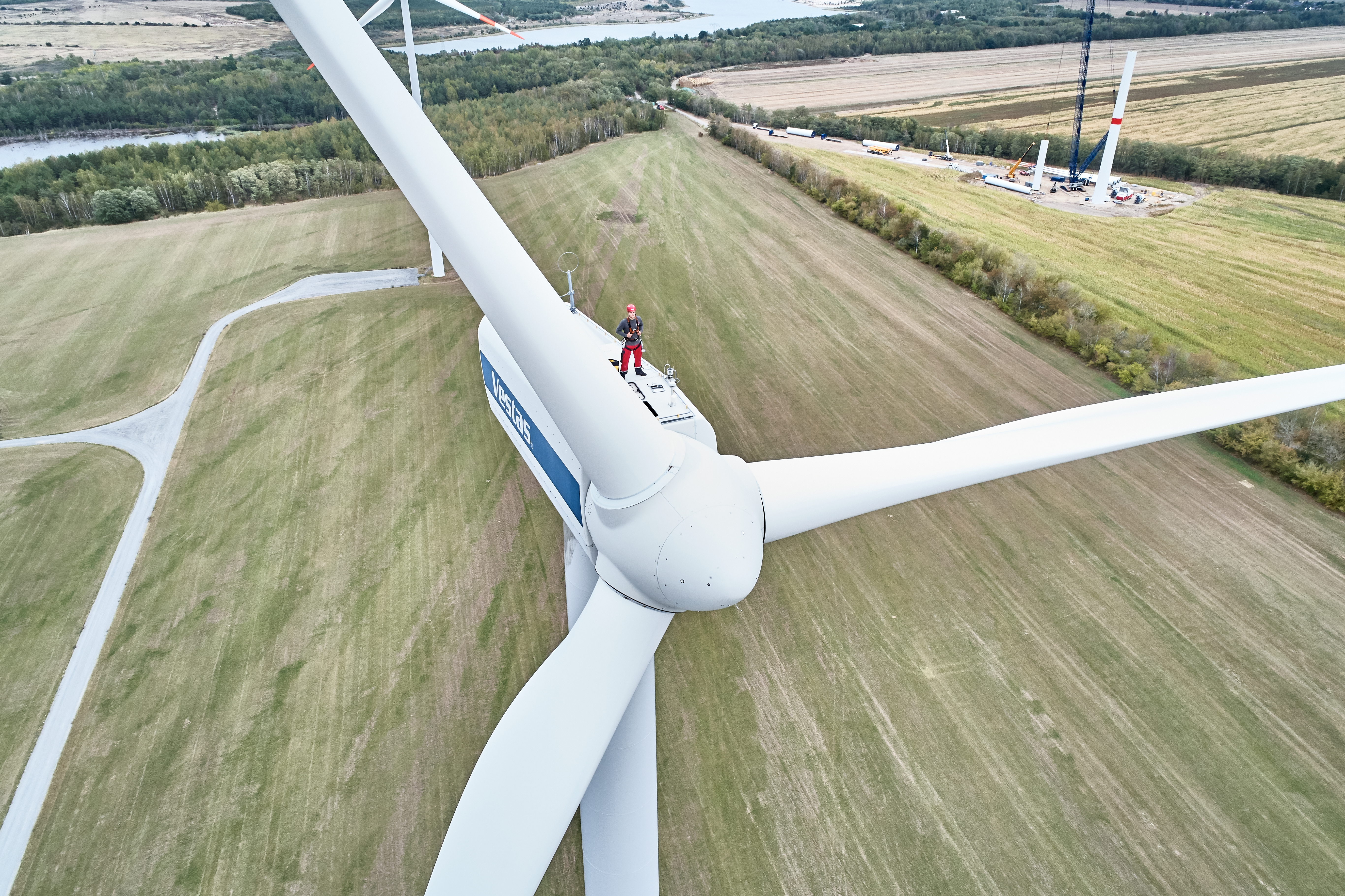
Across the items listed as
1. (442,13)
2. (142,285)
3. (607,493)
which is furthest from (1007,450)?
(442,13)

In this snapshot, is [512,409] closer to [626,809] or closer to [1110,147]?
[626,809]

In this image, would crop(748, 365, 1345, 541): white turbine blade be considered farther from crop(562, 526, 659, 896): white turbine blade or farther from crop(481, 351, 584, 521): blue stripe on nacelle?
crop(481, 351, 584, 521): blue stripe on nacelle

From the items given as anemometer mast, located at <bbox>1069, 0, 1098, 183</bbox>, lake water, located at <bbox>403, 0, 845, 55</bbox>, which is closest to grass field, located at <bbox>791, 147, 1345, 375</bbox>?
anemometer mast, located at <bbox>1069, 0, 1098, 183</bbox>

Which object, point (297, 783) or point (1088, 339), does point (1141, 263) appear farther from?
point (297, 783)

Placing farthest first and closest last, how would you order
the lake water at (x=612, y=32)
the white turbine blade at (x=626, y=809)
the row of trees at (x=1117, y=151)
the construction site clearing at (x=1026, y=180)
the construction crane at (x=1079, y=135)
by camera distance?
the lake water at (x=612, y=32) → the construction crane at (x=1079, y=135) → the row of trees at (x=1117, y=151) → the construction site clearing at (x=1026, y=180) → the white turbine blade at (x=626, y=809)


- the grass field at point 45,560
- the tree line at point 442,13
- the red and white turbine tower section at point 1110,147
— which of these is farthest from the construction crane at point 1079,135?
the grass field at point 45,560

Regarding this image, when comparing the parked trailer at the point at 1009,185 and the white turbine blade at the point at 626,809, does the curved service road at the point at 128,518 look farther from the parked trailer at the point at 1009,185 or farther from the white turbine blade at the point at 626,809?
the parked trailer at the point at 1009,185
